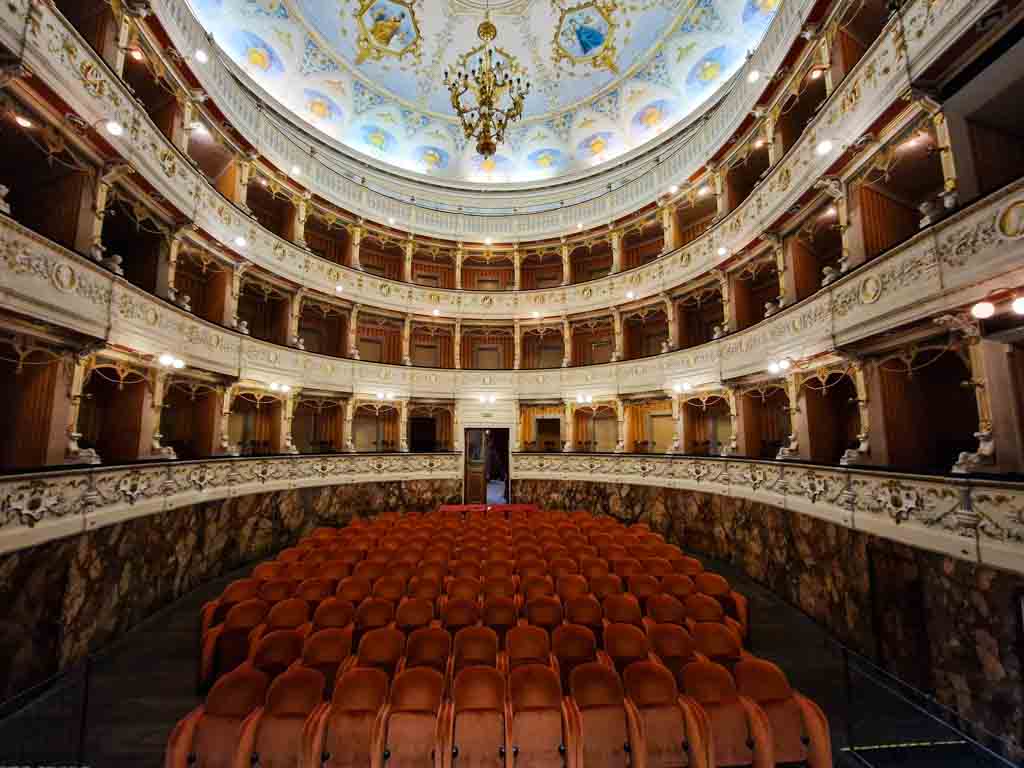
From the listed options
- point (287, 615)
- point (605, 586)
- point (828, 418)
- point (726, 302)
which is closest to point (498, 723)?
point (287, 615)

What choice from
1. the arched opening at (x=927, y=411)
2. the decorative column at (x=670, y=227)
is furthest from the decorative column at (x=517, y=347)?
the arched opening at (x=927, y=411)

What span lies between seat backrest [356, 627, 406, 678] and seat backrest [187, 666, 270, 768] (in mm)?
978

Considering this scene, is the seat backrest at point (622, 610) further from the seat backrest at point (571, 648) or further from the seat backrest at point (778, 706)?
the seat backrest at point (778, 706)

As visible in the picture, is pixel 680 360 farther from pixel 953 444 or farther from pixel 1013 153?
pixel 1013 153

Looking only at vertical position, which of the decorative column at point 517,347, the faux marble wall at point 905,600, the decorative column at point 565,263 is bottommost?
the faux marble wall at point 905,600

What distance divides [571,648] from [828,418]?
28.1ft

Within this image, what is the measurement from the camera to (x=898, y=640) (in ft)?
21.1

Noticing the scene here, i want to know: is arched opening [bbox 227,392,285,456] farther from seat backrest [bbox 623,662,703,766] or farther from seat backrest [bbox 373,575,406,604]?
seat backrest [bbox 623,662,703,766]

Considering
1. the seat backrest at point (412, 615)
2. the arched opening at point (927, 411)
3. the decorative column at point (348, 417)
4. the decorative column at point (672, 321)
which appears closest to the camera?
the seat backrest at point (412, 615)

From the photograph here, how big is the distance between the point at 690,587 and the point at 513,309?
14.8 meters

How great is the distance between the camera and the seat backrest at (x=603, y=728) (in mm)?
3711

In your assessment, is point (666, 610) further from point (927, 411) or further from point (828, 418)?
point (828, 418)

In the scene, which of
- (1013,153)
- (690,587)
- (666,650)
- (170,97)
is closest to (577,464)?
(690,587)

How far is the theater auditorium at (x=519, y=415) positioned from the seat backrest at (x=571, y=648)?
0.11 feet
